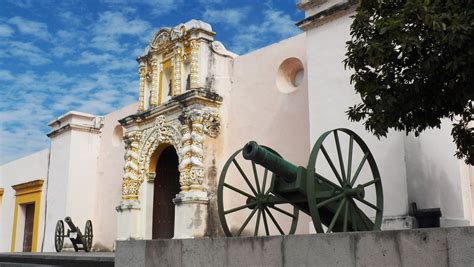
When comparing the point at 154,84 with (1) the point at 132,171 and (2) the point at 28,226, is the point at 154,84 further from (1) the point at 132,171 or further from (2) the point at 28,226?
(2) the point at 28,226

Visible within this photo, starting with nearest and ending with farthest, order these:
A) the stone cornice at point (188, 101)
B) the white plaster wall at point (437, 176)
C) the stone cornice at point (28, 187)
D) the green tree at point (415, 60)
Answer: the green tree at point (415, 60) < the white plaster wall at point (437, 176) < the stone cornice at point (188, 101) < the stone cornice at point (28, 187)

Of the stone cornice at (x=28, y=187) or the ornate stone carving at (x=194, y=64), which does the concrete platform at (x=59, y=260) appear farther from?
the stone cornice at (x=28, y=187)

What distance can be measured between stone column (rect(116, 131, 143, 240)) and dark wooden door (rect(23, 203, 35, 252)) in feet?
21.7

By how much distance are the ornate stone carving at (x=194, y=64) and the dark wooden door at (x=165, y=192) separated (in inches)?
80.2

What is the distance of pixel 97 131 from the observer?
634 inches

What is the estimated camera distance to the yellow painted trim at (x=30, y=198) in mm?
16656

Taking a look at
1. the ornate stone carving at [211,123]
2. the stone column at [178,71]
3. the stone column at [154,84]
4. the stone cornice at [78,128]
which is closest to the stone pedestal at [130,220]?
the stone column at [154,84]

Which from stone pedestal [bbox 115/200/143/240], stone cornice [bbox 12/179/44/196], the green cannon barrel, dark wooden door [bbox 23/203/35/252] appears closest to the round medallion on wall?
stone pedestal [bbox 115/200/143/240]

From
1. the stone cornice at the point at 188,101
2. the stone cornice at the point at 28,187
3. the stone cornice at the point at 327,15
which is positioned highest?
the stone cornice at the point at 327,15

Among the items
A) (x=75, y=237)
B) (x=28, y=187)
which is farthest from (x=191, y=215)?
(x=28, y=187)

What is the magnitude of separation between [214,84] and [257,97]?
3.51 ft

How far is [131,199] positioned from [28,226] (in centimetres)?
736

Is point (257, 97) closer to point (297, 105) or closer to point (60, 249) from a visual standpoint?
point (297, 105)

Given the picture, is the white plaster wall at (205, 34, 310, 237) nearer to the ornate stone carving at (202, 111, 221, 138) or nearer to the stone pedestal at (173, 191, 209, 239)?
the ornate stone carving at (202, 111, 221, 138)
